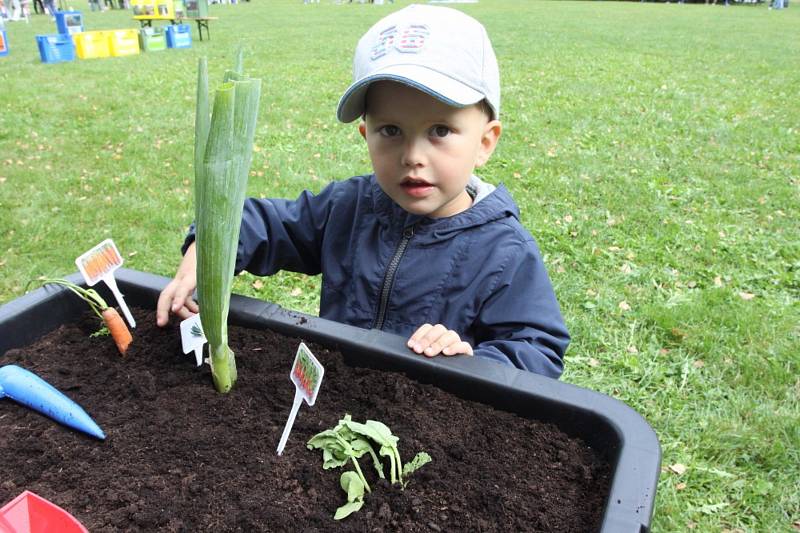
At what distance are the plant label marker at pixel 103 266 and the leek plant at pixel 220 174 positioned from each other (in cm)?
42

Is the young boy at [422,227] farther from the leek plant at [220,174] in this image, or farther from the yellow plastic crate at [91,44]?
the yellow plastic crate at [91,44]

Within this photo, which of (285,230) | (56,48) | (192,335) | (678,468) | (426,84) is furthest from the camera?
(56,48)

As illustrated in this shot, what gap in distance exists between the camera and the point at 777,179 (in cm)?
486

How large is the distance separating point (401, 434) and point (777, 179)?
4.89 m

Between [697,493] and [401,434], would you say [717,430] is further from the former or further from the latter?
[401,434]

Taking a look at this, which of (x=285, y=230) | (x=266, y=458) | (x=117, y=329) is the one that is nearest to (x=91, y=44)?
(x=285, y=230)

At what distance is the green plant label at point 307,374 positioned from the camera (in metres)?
1.00

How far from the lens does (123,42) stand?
439 inches

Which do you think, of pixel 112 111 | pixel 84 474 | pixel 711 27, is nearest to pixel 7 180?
pixel 112 111

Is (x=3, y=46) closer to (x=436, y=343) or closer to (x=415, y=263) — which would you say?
(x=415, y=263)

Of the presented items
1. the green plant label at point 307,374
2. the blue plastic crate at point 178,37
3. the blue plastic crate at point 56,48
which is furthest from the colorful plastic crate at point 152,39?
Answer: the green plant label at point 307,374

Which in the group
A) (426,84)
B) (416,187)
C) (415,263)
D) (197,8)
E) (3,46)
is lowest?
(3,46)

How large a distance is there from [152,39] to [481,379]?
12.7 m

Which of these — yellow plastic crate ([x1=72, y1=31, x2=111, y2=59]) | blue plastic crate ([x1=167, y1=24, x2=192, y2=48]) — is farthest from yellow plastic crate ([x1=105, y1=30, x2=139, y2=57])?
blue plastic crate ([x1=167, y1=24, x2=192, y2=48])
